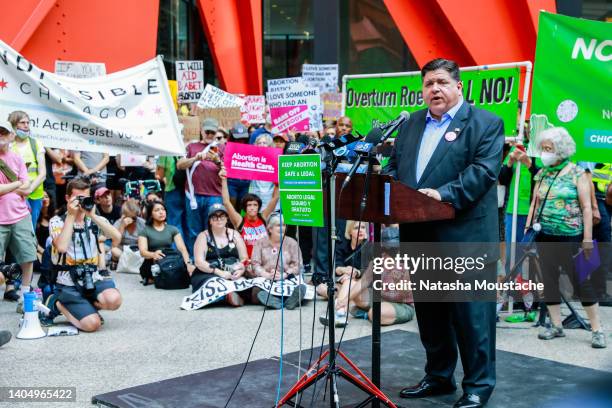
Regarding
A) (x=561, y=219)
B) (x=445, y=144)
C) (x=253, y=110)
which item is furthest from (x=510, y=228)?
(x=253, y=110)

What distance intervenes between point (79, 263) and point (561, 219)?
472 centimetres

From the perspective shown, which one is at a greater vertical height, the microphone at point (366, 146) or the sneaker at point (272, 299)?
the microphone at point (366, 146)

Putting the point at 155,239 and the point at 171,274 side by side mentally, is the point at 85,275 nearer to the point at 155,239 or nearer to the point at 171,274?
the point at 171,274

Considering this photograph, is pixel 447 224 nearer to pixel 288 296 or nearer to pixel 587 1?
pixel 288 296

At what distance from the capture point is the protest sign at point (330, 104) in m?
13.7

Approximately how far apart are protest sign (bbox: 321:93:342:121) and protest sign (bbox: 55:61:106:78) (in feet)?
13.2

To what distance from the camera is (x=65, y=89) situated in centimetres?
789

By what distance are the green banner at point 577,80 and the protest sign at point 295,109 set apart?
425 cm

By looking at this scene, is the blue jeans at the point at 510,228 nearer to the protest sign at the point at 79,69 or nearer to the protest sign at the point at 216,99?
the protest sign at the point at 216,99

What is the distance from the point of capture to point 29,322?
709 cm

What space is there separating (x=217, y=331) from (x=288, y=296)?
139 cm

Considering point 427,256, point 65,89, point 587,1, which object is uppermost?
point 587,1

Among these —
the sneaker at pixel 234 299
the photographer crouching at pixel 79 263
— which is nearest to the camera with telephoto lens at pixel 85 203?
the photographer crouching at pixel 79 263

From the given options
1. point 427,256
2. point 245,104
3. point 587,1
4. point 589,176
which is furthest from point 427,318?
point 587,1
